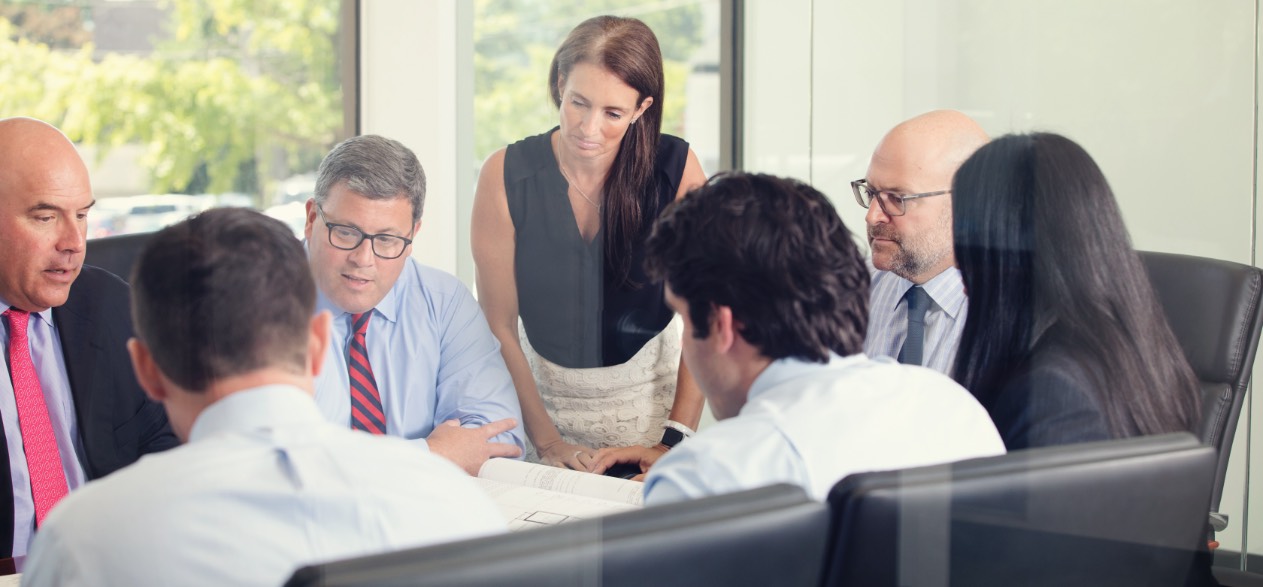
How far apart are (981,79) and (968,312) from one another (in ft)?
5.68

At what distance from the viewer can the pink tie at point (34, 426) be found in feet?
5.44

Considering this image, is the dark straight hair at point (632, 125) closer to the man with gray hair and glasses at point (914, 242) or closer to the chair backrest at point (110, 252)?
the man with gray hair and glasses at point (914, 242)

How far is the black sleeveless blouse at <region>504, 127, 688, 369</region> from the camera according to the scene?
2.39m


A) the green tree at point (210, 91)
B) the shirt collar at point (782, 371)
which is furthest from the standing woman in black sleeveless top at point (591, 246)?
the green tree at point (210, 91)

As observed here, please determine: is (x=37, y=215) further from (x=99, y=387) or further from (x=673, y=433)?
(x=673, y=433)

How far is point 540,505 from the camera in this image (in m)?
1.52

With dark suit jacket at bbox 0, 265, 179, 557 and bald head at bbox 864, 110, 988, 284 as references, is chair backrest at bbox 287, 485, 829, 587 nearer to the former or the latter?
dark suit jacket at bbox 0, 265, 179, 557

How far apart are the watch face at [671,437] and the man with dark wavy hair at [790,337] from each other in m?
0.86

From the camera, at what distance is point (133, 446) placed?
5.42ft

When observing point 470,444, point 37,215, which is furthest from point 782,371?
point 37,215

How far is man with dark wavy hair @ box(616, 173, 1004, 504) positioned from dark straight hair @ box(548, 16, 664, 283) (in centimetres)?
97

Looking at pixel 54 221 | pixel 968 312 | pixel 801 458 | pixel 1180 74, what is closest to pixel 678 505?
pixel 801 458

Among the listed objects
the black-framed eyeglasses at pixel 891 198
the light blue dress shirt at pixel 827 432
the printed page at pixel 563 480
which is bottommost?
the printed page at pixel 563 480

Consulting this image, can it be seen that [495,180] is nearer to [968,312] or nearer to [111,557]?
[968,312]
